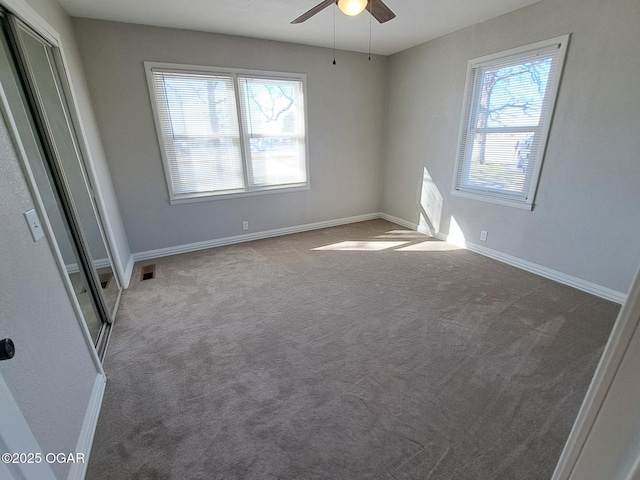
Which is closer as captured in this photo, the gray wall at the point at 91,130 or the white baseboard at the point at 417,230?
the gray wall at the point at 91,130

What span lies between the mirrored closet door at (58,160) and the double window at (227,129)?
1.16 meters

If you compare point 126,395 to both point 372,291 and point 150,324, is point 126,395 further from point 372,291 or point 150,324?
point 372,291

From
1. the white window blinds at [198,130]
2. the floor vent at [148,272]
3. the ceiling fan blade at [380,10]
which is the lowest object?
the floor vent at [148,272]

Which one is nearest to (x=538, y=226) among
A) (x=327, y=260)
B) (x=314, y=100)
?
(x=327, y=260)

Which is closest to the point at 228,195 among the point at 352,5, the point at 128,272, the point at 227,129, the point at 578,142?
the point at 227,129

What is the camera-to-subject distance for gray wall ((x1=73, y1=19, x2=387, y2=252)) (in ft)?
10.4

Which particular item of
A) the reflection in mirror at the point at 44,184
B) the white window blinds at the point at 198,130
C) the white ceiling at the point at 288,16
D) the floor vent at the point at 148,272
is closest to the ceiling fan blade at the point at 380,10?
the white ceiling at the point at 288,16

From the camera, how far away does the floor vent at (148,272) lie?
10.8 feet

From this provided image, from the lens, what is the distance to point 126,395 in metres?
1.77

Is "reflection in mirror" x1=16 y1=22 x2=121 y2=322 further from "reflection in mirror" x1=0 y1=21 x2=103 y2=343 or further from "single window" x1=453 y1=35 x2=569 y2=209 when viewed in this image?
"single window" x1=453 y1=35 x2=569 y2=209

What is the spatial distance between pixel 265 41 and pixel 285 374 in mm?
3990

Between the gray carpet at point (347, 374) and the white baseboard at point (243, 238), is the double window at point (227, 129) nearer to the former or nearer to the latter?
the white baseboard at point (243, 238)

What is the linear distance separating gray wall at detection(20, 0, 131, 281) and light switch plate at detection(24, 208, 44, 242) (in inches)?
61.3

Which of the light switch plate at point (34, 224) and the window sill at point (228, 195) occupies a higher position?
the light switch plate at point (34, 224)
